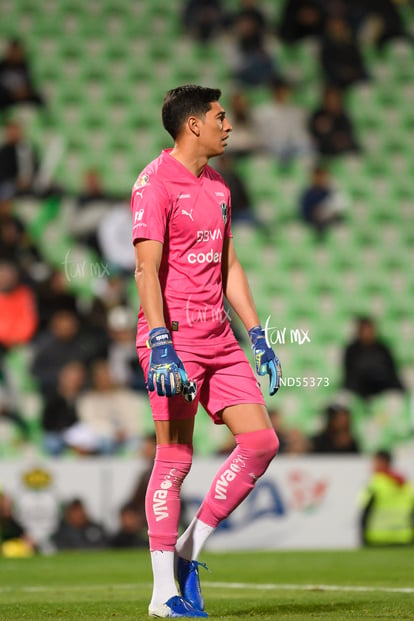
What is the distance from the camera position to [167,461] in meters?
4.77

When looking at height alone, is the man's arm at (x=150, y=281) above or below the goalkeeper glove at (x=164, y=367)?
above

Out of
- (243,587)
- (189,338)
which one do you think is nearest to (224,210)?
(189,338)

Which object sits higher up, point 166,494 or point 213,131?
point 213,131

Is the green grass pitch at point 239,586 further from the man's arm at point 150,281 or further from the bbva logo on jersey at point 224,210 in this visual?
the bbva logo on jersey at point 224,210

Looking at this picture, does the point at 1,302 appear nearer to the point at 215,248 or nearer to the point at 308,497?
the point at 308,497

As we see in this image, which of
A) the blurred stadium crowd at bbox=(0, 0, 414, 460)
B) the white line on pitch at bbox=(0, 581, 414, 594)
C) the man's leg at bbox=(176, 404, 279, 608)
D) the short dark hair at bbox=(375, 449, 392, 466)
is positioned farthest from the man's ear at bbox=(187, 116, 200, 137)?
the short dark hair at bbox=(375, 449, 392, 466)

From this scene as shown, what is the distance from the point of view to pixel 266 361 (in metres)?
4.97

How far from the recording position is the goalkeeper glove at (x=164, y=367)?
14.6 ft

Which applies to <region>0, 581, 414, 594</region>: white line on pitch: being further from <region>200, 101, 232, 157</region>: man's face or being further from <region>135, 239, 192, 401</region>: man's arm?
<region>200, 101, 232, 157</region>: man's face

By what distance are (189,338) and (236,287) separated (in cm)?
40

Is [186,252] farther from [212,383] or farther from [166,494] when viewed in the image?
[166,494]

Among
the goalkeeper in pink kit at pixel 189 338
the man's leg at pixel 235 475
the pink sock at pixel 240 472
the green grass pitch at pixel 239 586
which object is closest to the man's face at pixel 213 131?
the goalkeeper in pink kit at pixel 189 338

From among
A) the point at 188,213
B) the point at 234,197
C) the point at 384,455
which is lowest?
the point at 384,455

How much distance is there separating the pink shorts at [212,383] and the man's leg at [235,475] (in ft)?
0.16
